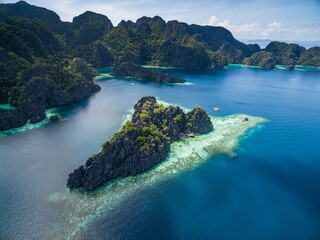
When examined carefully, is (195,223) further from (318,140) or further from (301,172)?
(318,140)

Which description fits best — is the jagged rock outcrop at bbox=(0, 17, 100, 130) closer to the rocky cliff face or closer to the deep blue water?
the deep blue water

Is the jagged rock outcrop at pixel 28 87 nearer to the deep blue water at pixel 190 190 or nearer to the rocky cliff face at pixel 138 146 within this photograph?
the deep blue water at pixel 190 190

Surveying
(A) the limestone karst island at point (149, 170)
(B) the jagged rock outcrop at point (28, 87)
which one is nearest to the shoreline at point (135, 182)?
(A) the limestone karst island at point (149, 170)

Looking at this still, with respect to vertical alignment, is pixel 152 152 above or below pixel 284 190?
above

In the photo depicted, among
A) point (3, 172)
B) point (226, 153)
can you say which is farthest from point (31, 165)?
point (226, 153)

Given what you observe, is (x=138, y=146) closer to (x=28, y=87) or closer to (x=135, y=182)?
(x=135, y=182)

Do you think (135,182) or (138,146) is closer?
(135,182)

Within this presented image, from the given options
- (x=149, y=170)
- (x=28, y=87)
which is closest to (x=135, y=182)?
(x=149, y=170)
